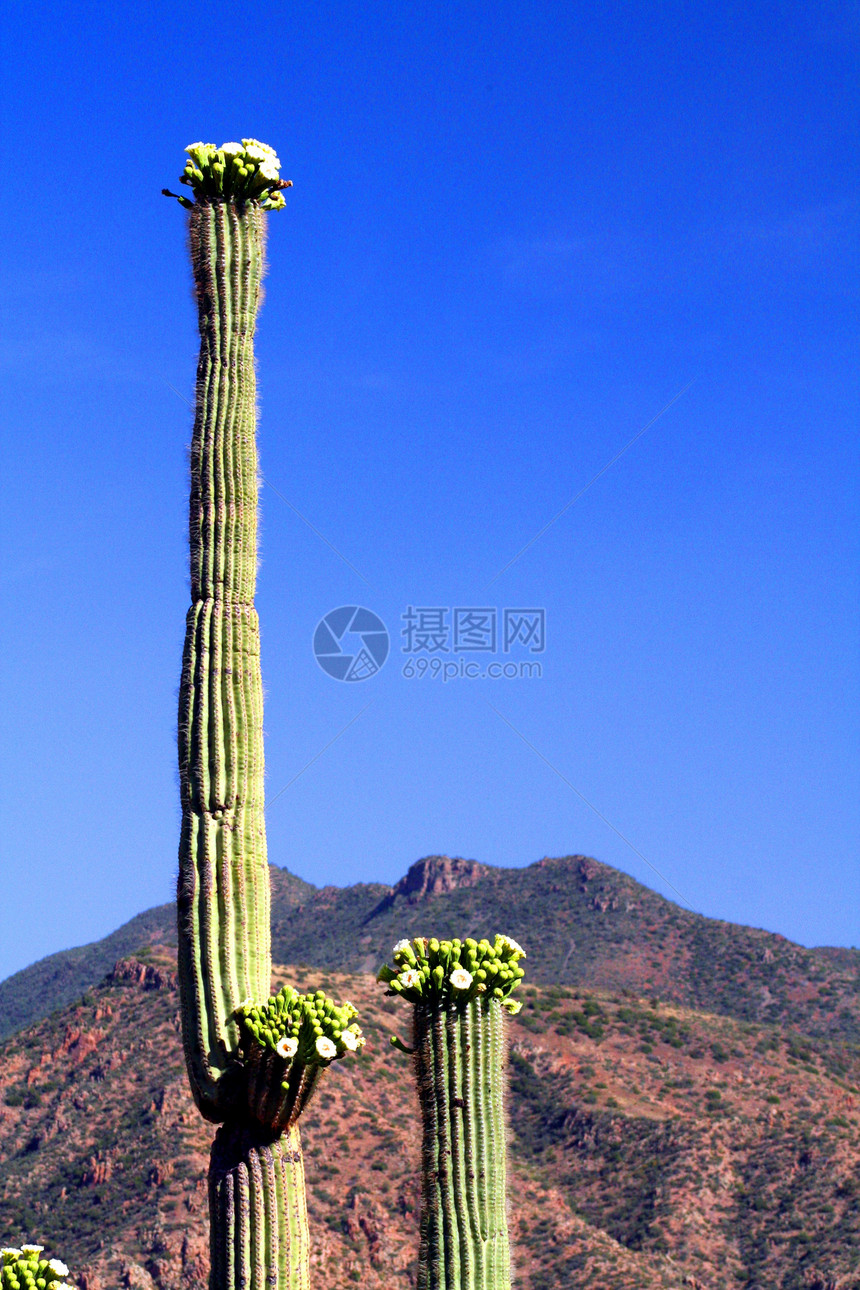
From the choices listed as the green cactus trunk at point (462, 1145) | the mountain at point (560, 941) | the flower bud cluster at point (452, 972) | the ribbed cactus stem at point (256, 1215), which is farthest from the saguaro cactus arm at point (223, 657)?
the mountain at point (560, 941)

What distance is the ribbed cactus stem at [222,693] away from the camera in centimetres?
1062

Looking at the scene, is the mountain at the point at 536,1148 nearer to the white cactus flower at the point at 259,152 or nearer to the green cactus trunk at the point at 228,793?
the green cactus trunk at the point at 228,793

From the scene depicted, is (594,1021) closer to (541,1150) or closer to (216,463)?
(541,1150)

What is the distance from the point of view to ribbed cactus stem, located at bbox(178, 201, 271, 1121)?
1062 centimetres

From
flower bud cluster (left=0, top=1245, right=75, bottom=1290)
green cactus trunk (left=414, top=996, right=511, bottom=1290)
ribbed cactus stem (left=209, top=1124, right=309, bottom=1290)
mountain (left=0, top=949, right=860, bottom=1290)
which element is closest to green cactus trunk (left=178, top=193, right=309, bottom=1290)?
ribbed cactus stem (left=209, top=1124, right=309, bottom=1290)

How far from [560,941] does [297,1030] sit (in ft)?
226

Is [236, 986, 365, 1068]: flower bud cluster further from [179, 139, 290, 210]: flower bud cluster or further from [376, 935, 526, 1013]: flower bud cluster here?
[179, 139, 290, 210]: flower bud cluster

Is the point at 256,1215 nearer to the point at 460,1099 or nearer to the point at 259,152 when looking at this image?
the point at 460,1099

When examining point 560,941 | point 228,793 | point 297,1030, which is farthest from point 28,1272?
point 560,941

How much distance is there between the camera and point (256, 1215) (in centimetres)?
1029

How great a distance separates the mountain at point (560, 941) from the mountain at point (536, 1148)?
869 centimetres

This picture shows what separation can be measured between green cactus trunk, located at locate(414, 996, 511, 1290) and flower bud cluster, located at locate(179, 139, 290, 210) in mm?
6532

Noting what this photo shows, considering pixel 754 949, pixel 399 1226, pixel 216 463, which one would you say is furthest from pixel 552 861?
pixel 216 463

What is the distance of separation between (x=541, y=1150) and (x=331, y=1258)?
10.1 metres
